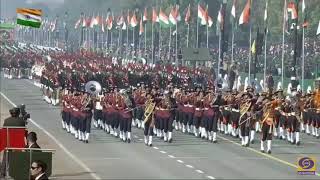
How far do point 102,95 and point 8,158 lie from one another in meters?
21.9

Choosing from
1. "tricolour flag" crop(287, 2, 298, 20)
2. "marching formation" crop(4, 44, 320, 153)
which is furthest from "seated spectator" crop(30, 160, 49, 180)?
"tricolour flag" crop(287, 2, 298, 20)

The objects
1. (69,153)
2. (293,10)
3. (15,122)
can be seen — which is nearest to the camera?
(15,122)

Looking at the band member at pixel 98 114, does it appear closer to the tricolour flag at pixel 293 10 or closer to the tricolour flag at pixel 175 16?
the tricolour flag at pixel 293 10

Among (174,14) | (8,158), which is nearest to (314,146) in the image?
(8,158)

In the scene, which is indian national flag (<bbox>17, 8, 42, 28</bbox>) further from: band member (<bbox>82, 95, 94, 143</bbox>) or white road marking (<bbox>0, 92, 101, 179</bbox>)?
white road marking (<bbox>0, 92, 101, 179</bbox>)

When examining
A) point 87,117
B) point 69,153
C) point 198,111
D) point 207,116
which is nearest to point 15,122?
point 69,153

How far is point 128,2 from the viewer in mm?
162250

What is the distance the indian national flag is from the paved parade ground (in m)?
3.90

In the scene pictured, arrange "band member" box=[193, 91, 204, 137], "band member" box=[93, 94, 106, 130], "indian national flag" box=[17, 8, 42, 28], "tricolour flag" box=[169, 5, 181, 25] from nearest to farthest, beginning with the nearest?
"indian national flag" box=[17, 8, 42, 28] → "band member" box=[193, 91, 204, 137] → "band member" box=[93, 94, 106, 130] → "tricolour flag" box=[169, 5, 181, 25]

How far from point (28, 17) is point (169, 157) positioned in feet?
35.3

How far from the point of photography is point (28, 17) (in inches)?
1778

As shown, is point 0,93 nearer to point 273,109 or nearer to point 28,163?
point 273,109
